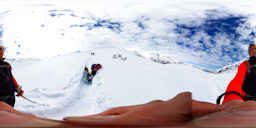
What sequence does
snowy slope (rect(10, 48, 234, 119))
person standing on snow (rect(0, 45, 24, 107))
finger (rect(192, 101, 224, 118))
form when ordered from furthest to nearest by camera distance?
snowy slope (rect(10, 48, 234, 119))
person standing on snow (rect(0, 45, 24, 107))
finger (rect(192, 101, 224, 118))

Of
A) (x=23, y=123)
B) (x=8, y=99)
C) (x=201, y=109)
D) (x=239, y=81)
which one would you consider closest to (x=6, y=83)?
(x=8, y=99)

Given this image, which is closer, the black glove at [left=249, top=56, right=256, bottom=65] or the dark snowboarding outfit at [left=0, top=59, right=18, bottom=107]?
the black glove at [left=249, top=56, right=256, bottom=65]

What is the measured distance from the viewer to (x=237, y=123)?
50cm

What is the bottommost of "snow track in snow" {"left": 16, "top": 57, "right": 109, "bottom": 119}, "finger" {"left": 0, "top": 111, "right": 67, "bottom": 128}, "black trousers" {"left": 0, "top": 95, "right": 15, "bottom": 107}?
"snow track in snow" {"left": 16, "top": 57, "right": 109, "bottom": 119}

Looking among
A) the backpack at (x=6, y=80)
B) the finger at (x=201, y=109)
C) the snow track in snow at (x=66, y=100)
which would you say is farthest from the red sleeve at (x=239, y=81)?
the snow track in snow at (x=66, y=100)

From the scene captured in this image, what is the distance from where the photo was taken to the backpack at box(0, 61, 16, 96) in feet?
6.10

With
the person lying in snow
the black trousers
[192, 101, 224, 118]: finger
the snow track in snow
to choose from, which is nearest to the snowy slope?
the snow track in snow

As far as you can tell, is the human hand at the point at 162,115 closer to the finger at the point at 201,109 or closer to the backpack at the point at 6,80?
the finger at the point at 201,109

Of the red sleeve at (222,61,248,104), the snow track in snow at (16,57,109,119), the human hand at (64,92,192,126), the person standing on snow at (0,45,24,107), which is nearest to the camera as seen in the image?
the human hand at (64,92,192,126)

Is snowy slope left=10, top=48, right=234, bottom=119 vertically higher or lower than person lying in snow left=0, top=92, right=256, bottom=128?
lower

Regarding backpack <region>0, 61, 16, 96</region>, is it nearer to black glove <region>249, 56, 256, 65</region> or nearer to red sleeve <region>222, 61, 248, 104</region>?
red sleeve <region>222, 61, 248, 104</region>

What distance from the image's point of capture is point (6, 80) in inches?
74.2

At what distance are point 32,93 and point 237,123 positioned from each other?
4621mm

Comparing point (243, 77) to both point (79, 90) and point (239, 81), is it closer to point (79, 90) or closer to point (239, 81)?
point (239, 81)
